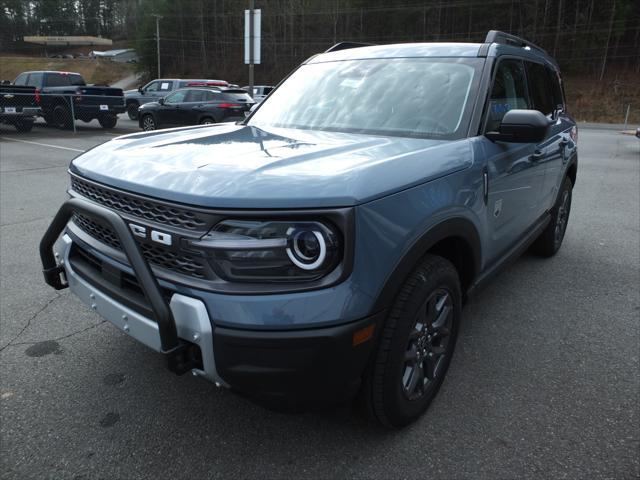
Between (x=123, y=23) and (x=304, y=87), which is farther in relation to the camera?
(x=123, y=23)

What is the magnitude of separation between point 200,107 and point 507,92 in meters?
14.3

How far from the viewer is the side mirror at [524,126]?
2.57 m

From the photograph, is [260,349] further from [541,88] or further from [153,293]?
[541,88]

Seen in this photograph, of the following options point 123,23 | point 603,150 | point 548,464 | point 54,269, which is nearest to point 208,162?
point 54,269

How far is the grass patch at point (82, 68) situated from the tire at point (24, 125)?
5224cm

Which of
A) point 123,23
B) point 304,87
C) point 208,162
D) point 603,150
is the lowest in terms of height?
point 603,150

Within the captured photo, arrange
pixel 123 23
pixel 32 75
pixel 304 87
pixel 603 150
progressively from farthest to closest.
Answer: pixel 123 23
pixel 32 75
pixel 603 150
pixel 304 87

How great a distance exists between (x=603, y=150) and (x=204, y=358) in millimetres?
A: 16327

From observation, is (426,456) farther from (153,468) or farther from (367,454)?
(153,468)

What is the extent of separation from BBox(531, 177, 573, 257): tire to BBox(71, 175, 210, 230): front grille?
3.65m

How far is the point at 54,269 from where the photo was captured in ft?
8.36

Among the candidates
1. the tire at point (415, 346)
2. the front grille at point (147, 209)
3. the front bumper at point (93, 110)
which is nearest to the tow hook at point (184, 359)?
the front grille at point (147, 209)

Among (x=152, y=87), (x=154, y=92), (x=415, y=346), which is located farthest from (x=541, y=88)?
(x=152, y=87)

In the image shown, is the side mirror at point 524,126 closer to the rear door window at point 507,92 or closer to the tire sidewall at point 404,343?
the rear door window at point 507,92
